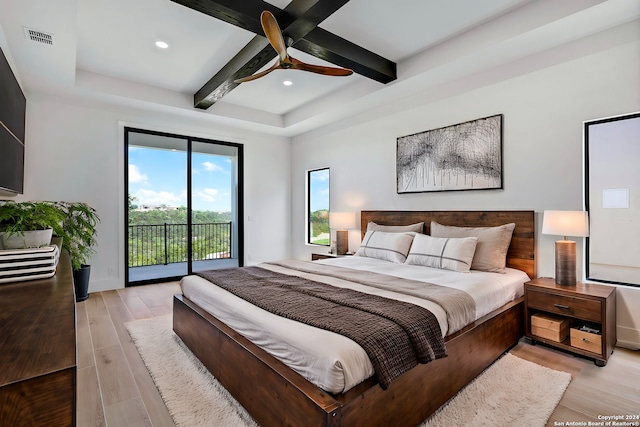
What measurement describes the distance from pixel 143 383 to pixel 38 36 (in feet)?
10.0

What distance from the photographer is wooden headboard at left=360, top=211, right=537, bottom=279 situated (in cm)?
322

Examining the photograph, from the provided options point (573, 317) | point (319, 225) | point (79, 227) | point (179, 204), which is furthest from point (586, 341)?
point (179, 204)

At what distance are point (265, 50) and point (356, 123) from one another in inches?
88.6

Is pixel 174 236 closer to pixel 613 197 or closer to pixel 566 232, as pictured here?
pixel 566 232

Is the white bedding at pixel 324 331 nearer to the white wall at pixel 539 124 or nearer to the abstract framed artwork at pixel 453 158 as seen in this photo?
the white wall at pixel 539 124

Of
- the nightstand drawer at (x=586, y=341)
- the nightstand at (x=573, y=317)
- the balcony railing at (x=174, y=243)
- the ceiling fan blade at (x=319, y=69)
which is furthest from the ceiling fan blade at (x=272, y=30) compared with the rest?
the balcony railing at (x=174, y=243)

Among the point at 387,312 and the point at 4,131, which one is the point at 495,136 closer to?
the point at 387,312

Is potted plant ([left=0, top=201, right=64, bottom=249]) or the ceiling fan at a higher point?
the ceiling fan

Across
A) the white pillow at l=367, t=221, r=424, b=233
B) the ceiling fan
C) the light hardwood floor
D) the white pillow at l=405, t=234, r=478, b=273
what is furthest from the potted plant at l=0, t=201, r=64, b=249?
the white pillow at l=367, t=221, r=424, b=233

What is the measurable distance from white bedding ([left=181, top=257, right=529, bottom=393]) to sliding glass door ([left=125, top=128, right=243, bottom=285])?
2.96 meters

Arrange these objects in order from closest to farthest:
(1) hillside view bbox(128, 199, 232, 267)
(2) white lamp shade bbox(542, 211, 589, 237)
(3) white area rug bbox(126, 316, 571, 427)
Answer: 1. (3) white area rug bbox(126, 316, 571, 427)
2. (2) white lamp shade bbox(542, 211, 589, 237)
3. (1) hillside view bbox(128, 199, 232, 267)

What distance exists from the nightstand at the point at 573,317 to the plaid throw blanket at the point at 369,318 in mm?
1478

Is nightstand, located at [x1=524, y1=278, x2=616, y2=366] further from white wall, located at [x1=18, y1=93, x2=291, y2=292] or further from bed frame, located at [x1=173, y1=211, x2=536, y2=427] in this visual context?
white wall, located at [x1=18, y1=93, x2=291, y2=292]

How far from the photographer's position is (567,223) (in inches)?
107
